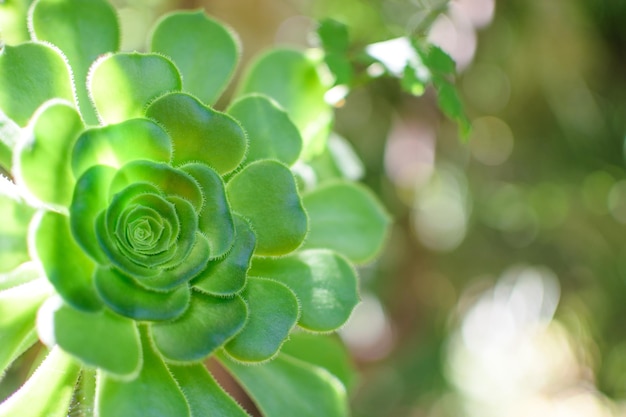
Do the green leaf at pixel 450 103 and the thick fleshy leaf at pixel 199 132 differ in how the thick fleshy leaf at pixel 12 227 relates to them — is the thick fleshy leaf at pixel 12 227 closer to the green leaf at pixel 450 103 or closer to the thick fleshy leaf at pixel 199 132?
the thick fleshy leaf at pixel 199 132

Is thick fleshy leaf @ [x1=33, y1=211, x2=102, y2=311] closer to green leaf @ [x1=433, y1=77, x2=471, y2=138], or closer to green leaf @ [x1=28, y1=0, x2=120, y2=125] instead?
green leaf @ [x1=28, y1=0, x2=120, y2=125]

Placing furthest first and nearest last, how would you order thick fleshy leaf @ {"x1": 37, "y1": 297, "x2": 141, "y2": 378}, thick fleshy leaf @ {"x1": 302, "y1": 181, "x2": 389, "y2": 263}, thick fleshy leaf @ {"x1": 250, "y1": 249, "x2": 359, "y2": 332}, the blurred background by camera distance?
the blurred background, thick fleshy leaf @ {"x1": 302, "y1": 181, "x2": 389, "y2": 263}, thick fleshy leaf @ {"x1": 250, "y1": 249, "x2": 359, "y2": 332}, thick fleshy leaf @ {"x1": 37, "y1": 297, "x2": 141, "y2": 378}

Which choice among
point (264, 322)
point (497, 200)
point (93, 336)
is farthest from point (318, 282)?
point (497, 200)

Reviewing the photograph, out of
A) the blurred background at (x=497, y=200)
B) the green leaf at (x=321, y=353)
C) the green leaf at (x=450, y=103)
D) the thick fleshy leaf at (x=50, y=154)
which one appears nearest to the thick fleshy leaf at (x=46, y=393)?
the thick fleshy leaf at (x=50, y=154)

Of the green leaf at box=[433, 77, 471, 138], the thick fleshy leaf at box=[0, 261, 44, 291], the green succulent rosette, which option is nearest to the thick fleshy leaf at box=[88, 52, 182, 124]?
the green succulent rosette

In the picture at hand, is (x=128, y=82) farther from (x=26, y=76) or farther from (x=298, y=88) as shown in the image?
(x=298, y=88)

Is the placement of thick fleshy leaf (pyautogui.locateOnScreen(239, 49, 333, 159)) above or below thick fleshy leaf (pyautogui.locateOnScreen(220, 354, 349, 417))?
above
